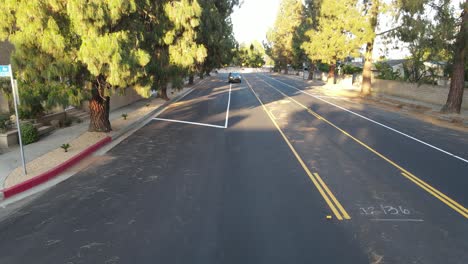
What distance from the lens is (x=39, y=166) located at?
929 centimetres

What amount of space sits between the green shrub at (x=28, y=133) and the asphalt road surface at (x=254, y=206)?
3.20 meters

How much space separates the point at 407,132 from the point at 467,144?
2551 millimetres

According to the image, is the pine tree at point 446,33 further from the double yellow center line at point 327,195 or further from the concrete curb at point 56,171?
the concrete curb at point 56,171

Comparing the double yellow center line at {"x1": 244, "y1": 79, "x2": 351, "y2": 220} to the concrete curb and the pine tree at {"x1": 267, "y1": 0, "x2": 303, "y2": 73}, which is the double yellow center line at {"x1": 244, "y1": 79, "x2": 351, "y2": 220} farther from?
the pine tree at {"x1": 267, "y1": 0, "x2": 303, "y2": 73}

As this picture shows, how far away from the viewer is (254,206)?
7.02m

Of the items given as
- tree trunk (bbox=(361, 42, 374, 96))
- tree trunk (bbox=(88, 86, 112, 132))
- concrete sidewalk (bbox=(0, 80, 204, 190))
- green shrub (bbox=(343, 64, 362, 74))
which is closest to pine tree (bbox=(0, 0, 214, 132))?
tree trunk (bbox=(88, 86, 112, 132))

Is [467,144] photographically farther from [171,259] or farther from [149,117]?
[149,117]

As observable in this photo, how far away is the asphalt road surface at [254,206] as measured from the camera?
5.40 metres

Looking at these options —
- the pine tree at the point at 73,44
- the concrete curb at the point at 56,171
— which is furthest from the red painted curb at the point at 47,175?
the pine tree at the point at 73,44

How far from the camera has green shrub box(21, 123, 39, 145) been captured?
1191cm

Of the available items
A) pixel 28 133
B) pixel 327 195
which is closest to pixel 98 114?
pixel 28 133

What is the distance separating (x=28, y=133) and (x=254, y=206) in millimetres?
9347

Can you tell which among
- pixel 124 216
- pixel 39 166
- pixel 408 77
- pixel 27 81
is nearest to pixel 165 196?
pixel 124 216

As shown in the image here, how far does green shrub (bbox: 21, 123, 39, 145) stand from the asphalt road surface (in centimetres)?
320
